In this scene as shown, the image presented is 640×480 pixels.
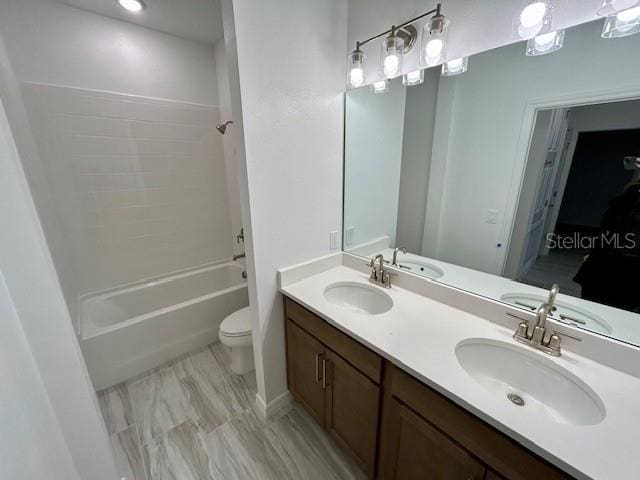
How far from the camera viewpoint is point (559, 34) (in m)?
0.88

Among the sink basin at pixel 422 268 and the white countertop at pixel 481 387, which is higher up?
the sink basin at pixel 422 268

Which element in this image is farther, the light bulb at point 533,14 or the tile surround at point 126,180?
the tile surround at point 126,180

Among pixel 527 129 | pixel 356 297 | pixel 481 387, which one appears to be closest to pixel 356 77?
pixel 527 129

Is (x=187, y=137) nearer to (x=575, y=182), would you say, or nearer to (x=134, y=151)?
(x=134, y=151)

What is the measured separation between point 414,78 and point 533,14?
48 centimetres

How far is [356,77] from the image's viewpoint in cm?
139

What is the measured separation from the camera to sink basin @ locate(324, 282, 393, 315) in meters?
1.45

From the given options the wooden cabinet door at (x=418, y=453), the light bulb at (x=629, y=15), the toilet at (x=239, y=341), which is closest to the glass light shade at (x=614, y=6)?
the light bulb at (x=629, y=15)

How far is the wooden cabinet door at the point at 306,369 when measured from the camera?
132 cm

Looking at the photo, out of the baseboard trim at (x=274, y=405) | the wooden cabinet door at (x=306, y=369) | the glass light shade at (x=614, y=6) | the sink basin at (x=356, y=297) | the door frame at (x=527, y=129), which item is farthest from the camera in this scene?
the baseboard trim at (x=274, y=405)

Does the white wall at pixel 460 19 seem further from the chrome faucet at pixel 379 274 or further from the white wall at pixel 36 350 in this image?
the white wall at pixel 36 350

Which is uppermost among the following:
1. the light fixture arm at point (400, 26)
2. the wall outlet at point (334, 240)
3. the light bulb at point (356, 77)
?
the light fixture arm at point (400, 26)

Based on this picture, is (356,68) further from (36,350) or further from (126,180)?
(126,180)

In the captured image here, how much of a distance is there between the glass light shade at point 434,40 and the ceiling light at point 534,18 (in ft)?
0.87
